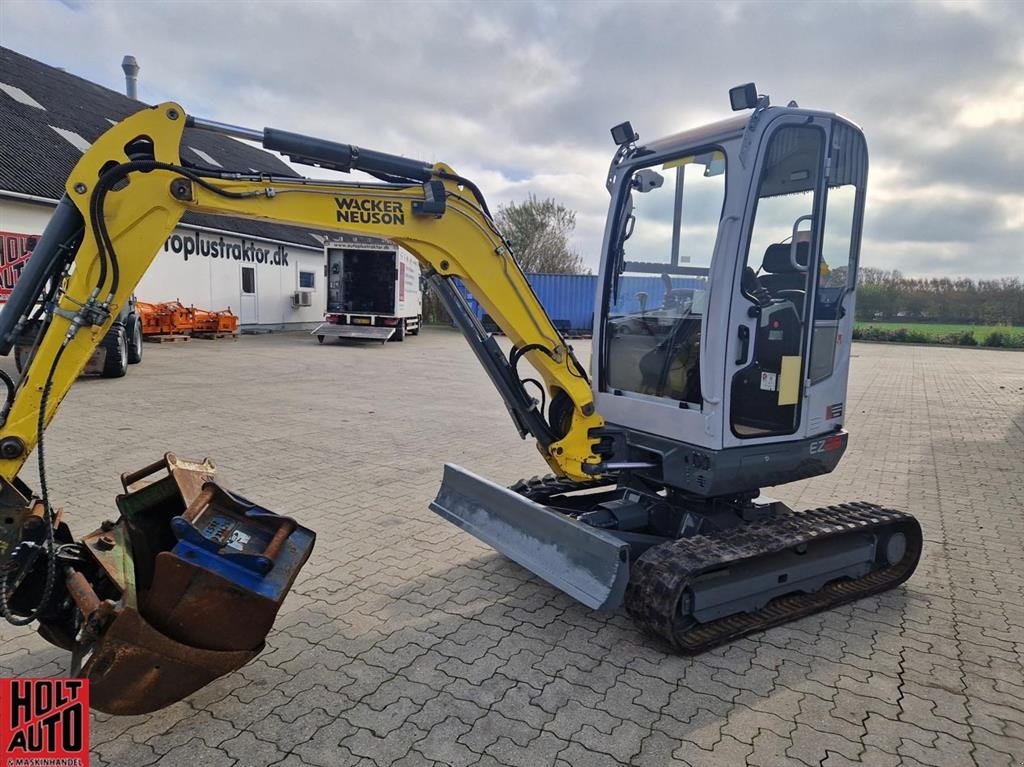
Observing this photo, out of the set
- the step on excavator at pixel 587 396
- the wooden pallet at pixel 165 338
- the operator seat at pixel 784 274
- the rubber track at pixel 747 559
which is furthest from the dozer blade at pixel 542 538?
the wooden pallet at pixel 165 338

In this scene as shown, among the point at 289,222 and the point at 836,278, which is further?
the point at 836,278

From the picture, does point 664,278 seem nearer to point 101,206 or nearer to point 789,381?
point 789,381

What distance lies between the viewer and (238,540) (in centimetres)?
293

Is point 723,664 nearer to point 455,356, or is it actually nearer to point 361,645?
point 361,645

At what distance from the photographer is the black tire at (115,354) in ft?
38.5

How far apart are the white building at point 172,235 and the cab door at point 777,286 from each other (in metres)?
11.6

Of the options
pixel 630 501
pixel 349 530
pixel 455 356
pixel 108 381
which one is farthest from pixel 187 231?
pixel 630 501

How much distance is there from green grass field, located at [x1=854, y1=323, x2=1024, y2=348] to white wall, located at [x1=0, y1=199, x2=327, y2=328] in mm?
28916

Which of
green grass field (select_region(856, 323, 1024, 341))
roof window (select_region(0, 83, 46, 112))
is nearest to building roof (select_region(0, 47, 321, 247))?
roof window (select_region(0, 83, 46, 112))

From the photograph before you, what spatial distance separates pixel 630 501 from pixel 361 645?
2074 mm

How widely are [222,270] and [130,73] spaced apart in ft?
50.0

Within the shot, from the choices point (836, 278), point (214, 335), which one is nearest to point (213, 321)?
point (214, 335)

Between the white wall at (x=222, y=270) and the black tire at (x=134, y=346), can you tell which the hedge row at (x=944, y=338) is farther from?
the black tire at (x=134, y=346)

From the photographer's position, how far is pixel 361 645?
11.9 feet
